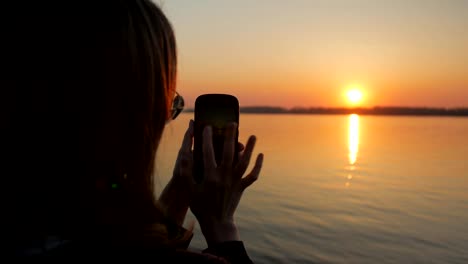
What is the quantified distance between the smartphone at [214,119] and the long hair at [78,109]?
611 millimetres

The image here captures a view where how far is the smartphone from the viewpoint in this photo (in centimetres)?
214

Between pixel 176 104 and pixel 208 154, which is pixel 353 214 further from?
pixel 176 104

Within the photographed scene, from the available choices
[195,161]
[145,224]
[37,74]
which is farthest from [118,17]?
[195,161]

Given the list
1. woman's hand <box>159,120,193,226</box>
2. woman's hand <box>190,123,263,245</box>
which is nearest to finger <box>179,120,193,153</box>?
woman's hand <box>159,120,193,226</box>

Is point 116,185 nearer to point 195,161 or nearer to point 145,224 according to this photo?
point 145,224

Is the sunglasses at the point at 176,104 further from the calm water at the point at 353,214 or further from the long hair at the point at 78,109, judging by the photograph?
the calm water at the point at 353,214

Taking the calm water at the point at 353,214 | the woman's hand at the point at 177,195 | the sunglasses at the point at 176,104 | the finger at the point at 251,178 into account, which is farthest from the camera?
the calm water at the point at 353,214

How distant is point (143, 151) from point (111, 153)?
119 millimetres

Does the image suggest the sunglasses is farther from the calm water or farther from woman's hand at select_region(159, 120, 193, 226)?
the calm water

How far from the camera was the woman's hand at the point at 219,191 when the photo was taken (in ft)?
6.36

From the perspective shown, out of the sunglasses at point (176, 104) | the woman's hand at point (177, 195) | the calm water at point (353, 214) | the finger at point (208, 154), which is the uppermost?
the sunglasses at point (176, 104)

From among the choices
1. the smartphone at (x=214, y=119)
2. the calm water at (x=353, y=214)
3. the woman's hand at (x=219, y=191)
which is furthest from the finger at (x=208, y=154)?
the calm water at (x=353, y=214)

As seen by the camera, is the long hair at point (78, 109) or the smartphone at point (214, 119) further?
the smartphone at point (214, 119)

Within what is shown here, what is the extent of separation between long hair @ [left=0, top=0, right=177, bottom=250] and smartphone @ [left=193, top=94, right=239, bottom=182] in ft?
2.00
